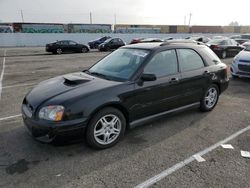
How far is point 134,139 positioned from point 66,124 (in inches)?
51.3

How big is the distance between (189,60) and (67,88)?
2.60 metres

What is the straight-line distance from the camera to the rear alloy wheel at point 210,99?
5.23 m

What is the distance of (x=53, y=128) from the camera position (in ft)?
10.6

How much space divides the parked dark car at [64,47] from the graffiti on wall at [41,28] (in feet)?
58.5

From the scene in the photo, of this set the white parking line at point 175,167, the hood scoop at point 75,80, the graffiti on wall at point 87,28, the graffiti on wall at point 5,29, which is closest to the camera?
the white parking line at point 175,167

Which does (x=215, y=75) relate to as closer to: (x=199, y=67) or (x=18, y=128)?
(x=199, y=67)

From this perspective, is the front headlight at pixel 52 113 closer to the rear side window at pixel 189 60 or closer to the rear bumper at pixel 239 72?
the rear side window at pixel 189 60

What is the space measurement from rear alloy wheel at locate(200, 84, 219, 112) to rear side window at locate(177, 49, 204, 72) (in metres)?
0.67

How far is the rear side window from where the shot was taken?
4.64 metres

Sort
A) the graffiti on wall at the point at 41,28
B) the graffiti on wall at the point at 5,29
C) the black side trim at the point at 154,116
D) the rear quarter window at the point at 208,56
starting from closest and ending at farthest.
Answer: the black side trim at the point at 154,116 < the rear quarter window at the point at 208,56 < the graffiti on wall at the point at 5,29 < the graffiti on wall at the point at 41,28

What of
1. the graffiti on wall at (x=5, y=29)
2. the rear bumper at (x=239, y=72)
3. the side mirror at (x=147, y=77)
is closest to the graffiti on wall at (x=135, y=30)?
the graffiti on wall at (x=5, y=29)

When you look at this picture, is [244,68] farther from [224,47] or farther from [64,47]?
[64,47]

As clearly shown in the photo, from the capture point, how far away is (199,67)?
4996mm

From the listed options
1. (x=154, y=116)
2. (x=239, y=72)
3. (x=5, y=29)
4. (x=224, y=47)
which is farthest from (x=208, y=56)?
(x=5, y=29)
